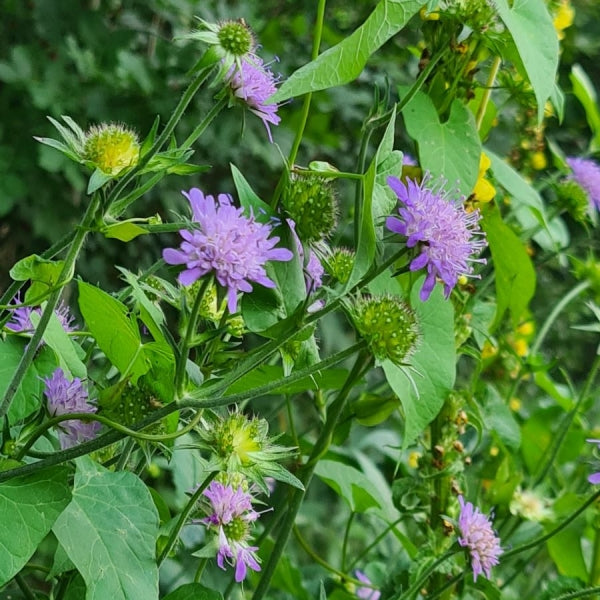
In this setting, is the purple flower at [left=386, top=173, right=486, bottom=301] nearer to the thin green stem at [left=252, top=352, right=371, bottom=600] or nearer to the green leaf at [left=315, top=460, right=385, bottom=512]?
the thin green stem at [left=252, top=352, right=371, bottom=600]

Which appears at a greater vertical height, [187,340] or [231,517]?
[187,340]

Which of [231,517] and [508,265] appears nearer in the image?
[231,517]

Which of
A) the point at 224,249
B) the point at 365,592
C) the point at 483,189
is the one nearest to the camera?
the point at 224,249

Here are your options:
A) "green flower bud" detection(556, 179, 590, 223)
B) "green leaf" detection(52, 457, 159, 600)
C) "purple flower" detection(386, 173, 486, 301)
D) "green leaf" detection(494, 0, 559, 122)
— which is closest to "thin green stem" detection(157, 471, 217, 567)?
"green leaf" detection(52, 457, 159, 600)

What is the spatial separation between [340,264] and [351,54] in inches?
3.7

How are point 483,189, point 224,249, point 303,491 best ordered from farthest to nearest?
1. point 483,189
2. point 303,491
3. point 224,249

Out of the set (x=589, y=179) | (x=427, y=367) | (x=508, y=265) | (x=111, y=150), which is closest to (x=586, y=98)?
(x=589, y=179)

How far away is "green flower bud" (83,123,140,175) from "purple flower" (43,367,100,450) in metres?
0.10

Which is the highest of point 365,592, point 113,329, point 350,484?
point 113,329

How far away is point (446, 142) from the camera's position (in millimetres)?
518

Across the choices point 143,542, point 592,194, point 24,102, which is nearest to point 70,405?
point 143,542

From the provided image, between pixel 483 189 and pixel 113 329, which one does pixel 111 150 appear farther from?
pixel 483 189

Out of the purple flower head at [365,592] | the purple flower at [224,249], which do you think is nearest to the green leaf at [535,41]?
the purple flower at [224,249]

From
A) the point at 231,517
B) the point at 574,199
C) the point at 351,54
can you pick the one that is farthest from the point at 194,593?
the point at 574,199
